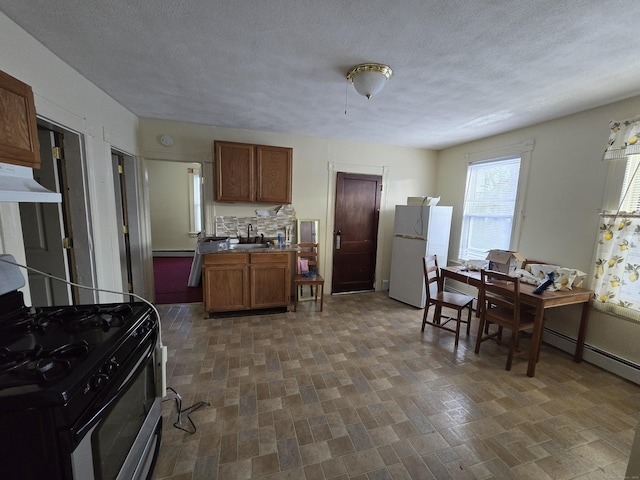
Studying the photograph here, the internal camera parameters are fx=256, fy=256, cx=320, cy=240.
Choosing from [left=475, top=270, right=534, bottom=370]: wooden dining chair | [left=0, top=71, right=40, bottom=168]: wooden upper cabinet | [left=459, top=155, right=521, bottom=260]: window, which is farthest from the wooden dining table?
[left=0, top=71, right=40, bottom=168]: wooden upper cabinet

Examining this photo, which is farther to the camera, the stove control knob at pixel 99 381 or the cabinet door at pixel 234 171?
the cabinet door at pixel 234 171

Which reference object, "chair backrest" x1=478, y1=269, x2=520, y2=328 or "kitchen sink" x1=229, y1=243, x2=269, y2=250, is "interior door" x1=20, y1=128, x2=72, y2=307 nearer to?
"kitchen sink" x1=229, y1=243, x2=269, y2=250

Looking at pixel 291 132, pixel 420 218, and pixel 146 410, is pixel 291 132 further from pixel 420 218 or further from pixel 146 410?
pixel 146 410

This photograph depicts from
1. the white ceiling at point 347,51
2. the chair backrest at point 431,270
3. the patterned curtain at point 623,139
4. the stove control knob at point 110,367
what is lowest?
the chair backrest at point 431,270

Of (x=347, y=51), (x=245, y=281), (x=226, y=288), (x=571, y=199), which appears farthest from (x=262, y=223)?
(x=571, y=199)

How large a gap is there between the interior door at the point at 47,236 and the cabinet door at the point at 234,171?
1.53m

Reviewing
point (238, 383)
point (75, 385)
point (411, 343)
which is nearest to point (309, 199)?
point (411, 343)

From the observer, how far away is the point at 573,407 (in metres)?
2.00

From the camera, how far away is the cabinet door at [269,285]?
3430 mm

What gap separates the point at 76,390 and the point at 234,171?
3.03 m

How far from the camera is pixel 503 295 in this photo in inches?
102

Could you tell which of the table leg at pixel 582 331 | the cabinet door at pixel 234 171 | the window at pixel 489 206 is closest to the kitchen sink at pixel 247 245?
the cabinet door at pixel 234 171

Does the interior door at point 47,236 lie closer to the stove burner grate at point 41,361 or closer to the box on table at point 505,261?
the stove burner grate at point 41,361

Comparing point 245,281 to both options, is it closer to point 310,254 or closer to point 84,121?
point 310,254
